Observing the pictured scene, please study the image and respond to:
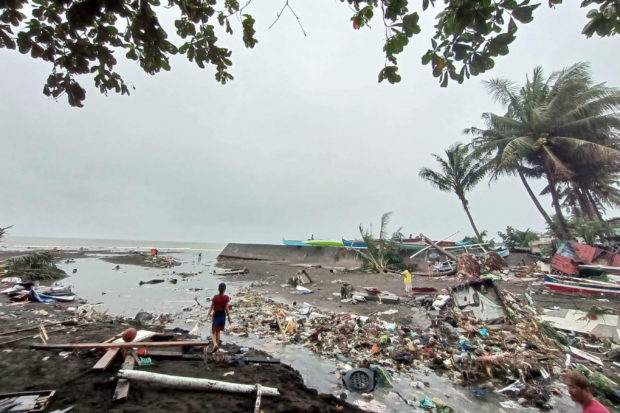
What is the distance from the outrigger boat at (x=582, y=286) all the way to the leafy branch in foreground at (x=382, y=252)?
8332mm

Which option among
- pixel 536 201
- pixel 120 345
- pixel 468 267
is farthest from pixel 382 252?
pixel 120 345

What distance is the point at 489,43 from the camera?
1953mm

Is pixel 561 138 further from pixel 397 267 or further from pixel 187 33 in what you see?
pixel 187 33

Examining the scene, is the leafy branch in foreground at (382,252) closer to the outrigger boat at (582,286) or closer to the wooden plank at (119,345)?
the outrigger boat at (582,286)

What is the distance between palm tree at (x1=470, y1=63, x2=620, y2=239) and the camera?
1444 centimetres

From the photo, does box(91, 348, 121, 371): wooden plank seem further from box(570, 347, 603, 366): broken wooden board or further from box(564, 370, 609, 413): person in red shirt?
box(570, 347, 603, 366): broken wooden board

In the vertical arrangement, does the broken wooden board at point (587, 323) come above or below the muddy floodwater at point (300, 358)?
above

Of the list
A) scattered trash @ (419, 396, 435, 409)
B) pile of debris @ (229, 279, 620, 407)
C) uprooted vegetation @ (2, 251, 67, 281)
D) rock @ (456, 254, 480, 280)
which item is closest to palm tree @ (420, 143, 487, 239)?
rock @ (456, 254, 480, 280)

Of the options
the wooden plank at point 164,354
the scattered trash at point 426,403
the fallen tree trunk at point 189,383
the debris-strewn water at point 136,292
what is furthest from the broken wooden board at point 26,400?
the debris-strewn water at point 136,292

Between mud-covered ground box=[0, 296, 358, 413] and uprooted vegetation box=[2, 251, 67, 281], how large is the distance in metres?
10.3

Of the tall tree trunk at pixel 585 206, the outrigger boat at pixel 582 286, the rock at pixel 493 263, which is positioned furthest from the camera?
the tall tree trunk at pixel 585 206

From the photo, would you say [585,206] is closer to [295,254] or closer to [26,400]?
[295,254]

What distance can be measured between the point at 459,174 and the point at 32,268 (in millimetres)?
25646

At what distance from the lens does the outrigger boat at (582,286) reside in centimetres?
887
